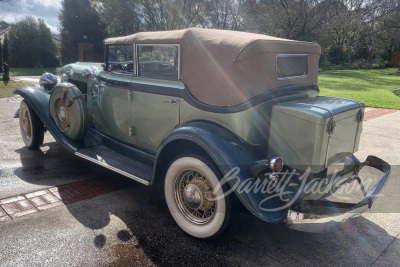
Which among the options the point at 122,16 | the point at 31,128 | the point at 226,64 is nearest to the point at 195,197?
the point at 226,64

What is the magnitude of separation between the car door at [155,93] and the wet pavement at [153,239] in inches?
31.6

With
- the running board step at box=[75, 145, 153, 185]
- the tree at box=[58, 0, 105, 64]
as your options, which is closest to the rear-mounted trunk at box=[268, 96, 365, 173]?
the running board step at box=[75, 145, 153, 185]

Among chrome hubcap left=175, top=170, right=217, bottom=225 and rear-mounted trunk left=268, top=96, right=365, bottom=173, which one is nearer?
rear-mounted trunk left=268, top=96, right=365, bottom=173

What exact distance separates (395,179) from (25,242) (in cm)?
467

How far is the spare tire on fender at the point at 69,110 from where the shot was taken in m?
3.99

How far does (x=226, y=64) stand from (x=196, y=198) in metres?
1.28

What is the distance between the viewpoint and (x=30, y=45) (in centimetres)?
2666

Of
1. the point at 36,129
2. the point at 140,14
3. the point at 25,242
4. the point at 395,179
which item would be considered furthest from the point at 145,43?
the point at 140,14

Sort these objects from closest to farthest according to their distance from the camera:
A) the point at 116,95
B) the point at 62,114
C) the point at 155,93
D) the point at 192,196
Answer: the point at 192,196, the point at 155,93, the point at 116,95, the point at 62,114

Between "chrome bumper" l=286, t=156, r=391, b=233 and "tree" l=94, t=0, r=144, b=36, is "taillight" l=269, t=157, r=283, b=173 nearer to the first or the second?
"chrome bumper" l=286, t=156, r=391, b=233

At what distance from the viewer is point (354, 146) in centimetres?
312

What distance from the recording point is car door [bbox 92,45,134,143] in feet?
12.3

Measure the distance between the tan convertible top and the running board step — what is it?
105 centimetres

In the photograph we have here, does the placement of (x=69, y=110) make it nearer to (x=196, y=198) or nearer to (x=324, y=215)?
(x=196, y=198)
